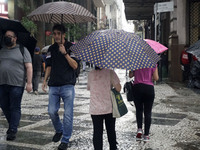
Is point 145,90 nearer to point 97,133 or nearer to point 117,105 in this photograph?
point 117,105

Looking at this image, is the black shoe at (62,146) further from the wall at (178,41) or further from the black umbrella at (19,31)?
the wall at (178,41)

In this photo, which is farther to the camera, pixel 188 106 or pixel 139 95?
pixel 188 106

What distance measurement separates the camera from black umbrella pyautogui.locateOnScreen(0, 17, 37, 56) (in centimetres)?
542

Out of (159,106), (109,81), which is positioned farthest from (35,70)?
(109,81)

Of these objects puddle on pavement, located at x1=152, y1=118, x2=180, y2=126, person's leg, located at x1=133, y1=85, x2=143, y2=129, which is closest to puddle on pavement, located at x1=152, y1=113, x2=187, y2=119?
puddle on pavement, located at x1=152, y1=118, x2=180, y2=126

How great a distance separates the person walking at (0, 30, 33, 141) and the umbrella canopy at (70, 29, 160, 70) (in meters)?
1.53

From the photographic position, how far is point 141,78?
524 centimetres

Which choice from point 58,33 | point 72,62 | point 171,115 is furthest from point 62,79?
point 171,115

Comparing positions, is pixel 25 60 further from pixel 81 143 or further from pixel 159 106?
pixel 159 106

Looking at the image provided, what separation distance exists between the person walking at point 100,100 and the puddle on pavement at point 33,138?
1.40m

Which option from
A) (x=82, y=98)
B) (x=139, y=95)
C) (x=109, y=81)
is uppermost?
(x=109, y=81)

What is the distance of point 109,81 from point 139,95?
1329 millimetres

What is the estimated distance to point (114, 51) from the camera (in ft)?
12.7

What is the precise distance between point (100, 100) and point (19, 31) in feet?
7.76
